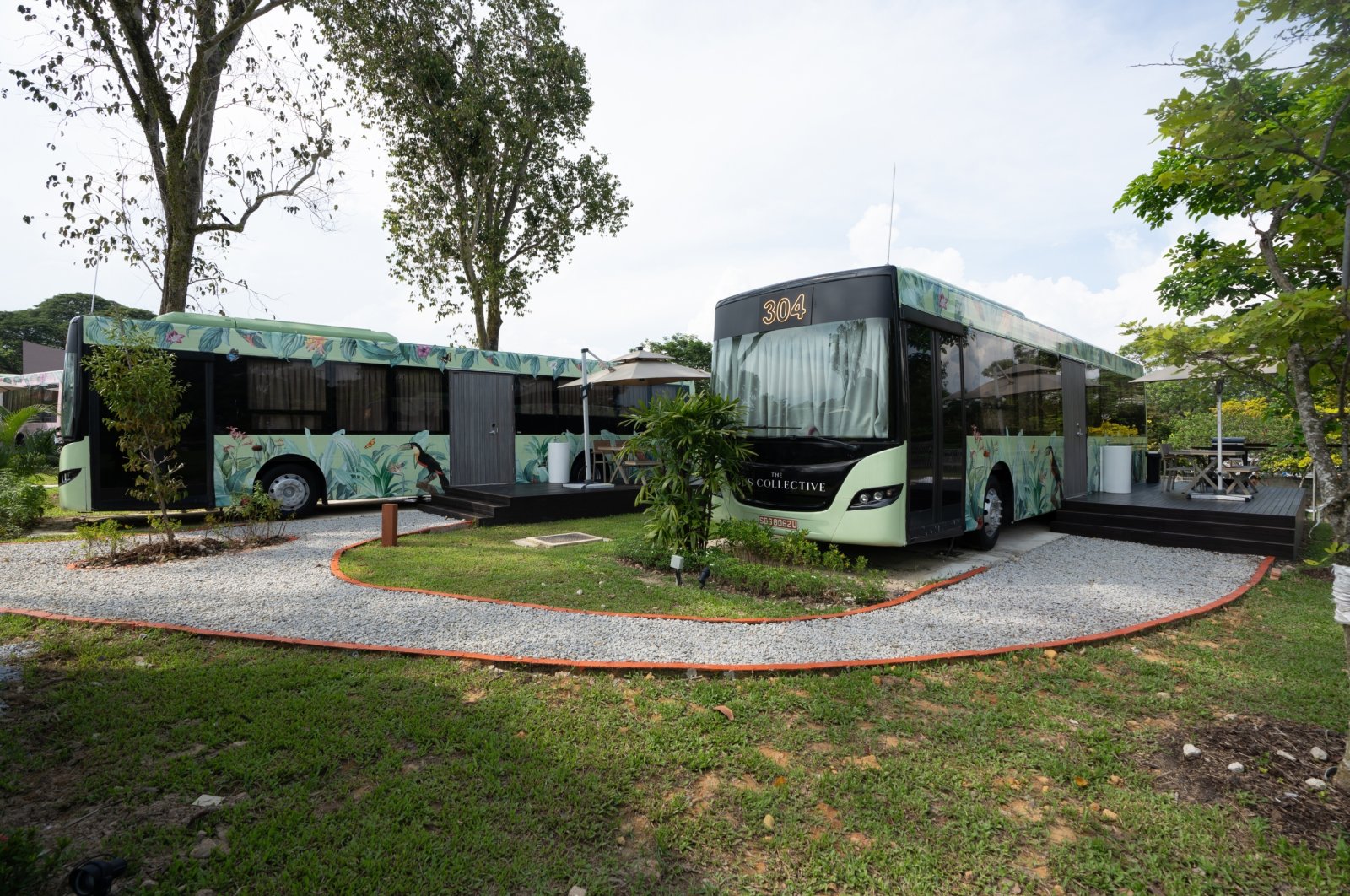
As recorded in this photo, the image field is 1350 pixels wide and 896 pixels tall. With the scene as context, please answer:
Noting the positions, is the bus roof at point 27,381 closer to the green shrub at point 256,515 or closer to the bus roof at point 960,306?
the green shrub at point 256,515

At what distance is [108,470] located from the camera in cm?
891

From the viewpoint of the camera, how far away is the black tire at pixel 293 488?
406 inches

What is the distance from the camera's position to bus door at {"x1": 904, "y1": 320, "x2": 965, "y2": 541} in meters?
6.55

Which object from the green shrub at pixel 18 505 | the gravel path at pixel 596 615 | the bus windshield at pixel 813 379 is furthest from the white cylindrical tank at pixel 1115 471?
the green shrub at pixel 18 505

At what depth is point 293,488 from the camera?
414 inches

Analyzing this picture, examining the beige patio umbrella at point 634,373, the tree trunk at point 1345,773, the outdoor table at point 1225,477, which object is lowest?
the tree trunk at point 1345,773

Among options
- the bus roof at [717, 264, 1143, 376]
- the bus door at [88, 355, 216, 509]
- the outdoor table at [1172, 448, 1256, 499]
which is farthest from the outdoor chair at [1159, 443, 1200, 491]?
the bus door at [88, 355, 216, 509]

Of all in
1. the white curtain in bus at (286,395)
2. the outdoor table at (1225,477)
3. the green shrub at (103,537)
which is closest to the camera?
the green shrub at (103,537)

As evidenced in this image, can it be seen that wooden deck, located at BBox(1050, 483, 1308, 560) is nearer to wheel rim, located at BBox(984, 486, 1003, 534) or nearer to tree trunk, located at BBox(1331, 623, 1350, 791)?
wheel rim, located at BBox(984, 486, 1003, 534)

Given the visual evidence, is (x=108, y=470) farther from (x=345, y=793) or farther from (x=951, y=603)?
(x=951, y=603)

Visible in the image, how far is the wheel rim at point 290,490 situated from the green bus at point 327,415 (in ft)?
0.06

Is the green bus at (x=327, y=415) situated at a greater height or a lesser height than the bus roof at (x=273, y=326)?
lesser

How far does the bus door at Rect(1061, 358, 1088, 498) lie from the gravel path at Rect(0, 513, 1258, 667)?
3.04m

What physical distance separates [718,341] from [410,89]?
13.5 metres
